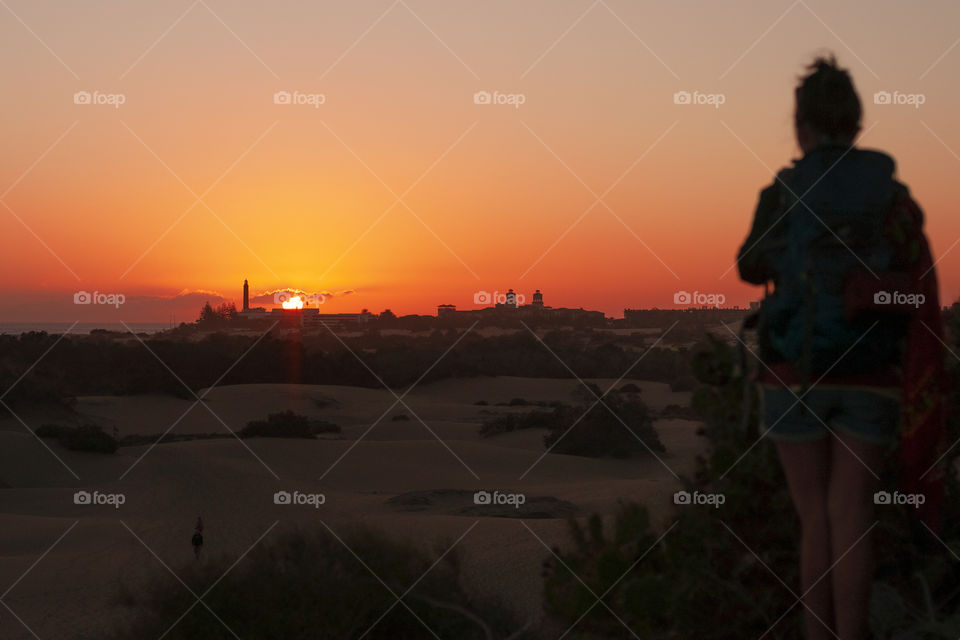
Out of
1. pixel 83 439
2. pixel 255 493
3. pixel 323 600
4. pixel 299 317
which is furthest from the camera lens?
pixel 299 317

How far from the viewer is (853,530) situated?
256cm

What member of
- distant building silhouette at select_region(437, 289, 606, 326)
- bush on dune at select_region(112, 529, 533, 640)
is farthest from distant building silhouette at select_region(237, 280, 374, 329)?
bush on dune at select_region(112, 529, 533, 640)

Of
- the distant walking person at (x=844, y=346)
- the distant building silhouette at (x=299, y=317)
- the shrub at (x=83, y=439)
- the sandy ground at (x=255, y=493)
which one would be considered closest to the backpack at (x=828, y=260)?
the distant walking person at (x=844, y=346)

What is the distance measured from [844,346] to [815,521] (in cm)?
54

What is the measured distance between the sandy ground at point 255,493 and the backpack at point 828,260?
192cm

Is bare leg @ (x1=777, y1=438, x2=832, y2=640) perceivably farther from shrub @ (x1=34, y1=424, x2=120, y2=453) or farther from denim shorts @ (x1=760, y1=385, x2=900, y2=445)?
shrub @ (x1=34, y1=424, x2=120, y2=453)

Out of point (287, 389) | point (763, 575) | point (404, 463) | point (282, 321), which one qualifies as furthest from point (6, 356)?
point (763, 575)

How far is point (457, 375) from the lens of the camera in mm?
43219

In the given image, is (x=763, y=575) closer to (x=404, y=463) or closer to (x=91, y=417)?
(x=404, y=463)

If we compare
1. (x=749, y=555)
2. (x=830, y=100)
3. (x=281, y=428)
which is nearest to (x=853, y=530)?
(x=749, y=555)

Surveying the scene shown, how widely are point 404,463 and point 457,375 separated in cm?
2281

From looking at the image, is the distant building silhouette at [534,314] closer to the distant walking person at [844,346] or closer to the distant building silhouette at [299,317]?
the distant building silhouette at [299,317]

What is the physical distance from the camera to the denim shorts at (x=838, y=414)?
2.52 metres

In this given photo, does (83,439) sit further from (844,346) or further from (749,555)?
(844,346)
